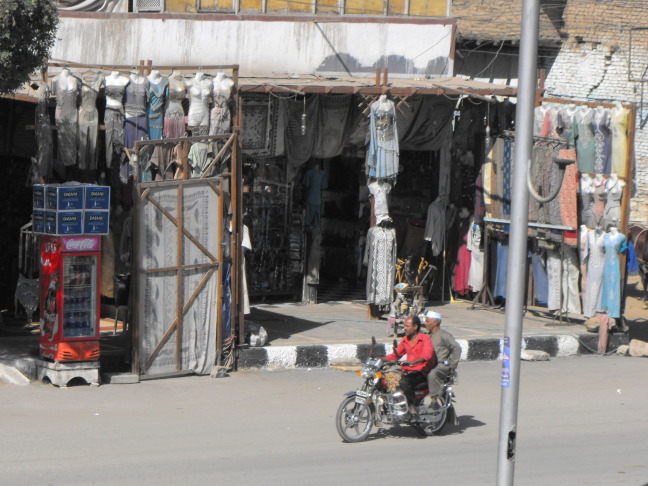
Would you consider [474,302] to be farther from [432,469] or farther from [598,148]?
[432,469]

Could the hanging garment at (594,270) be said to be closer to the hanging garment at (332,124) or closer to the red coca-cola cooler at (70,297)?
the hanging garment at (332,124)

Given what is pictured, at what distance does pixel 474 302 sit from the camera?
1839 cm

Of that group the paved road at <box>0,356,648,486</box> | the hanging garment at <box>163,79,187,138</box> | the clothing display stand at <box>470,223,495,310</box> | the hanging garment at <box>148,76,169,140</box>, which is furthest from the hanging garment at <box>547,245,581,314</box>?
the hanging garment at <box>148,76,169,140</box>

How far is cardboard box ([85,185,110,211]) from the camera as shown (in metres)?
12.4

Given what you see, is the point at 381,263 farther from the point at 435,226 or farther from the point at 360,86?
the point at 360,86

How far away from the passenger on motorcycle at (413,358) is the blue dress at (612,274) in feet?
20.0

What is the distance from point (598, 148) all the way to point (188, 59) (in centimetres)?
704

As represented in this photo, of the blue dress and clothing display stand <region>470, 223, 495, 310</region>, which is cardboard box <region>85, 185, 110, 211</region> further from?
the blue dress

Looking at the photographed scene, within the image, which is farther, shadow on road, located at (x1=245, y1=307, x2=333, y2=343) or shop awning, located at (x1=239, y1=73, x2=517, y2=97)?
shop awning, located at (x1=239, y1=73, x2=517, y2=97)

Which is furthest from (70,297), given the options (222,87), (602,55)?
(602,55)

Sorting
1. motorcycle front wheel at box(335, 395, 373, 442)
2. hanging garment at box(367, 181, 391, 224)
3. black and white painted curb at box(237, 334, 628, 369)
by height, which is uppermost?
hanging garment at box(367, 181, 391, 224)

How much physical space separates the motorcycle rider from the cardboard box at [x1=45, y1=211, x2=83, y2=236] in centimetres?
413

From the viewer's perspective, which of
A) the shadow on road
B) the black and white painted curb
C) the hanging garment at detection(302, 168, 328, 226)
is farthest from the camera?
the hanging garment at detection(302, 168, 328, 226)

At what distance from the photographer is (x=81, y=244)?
40.9ft
